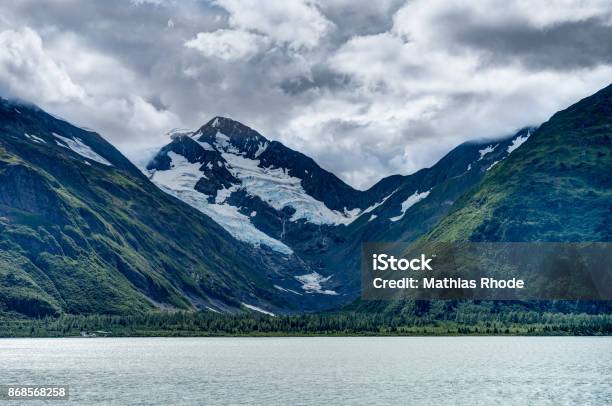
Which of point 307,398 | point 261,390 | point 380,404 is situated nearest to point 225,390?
point 261,390

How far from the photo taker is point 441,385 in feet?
498

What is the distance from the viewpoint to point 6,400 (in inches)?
4865

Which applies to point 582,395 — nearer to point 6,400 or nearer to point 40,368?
point 6,400

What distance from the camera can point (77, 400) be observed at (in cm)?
12694

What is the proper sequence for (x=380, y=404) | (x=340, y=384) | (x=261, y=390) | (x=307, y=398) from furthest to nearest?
1. (x=340, y=384)
2. (x=261, y=390)
3. (x=307, y=398)
4. (x=380, y=404)

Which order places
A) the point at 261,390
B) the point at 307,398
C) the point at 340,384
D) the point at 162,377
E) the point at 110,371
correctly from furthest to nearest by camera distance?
the point at 110,371
the point at 162,377
the point at 340,384
the point at 261,390
the point at 307,398

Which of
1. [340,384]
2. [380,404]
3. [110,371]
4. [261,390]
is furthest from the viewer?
[110,371]

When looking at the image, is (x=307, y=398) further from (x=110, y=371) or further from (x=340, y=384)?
(x=110, y=371)

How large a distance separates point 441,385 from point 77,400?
2632 inches

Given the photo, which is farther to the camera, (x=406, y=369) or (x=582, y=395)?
(x=406, y=369)

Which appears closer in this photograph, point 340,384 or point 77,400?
point 77,400

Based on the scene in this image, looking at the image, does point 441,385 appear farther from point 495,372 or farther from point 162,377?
point 162,377

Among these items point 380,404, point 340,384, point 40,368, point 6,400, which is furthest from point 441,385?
point 40,368

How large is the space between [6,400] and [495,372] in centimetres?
10703
